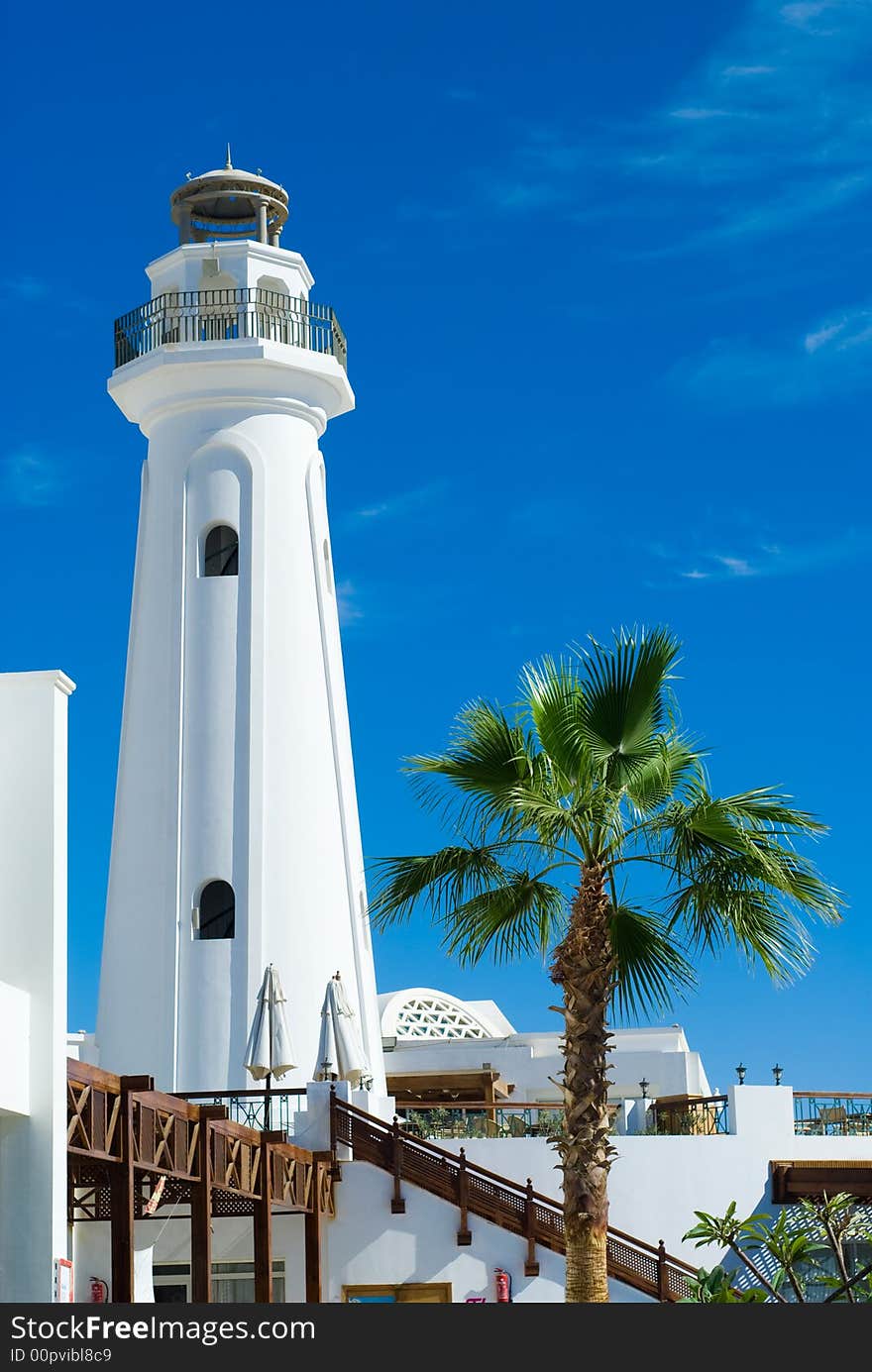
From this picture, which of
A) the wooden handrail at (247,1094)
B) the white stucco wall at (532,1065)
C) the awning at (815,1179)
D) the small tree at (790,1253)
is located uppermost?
the white stucco wall at (532,1065)

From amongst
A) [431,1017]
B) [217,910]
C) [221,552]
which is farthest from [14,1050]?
[431,1017]

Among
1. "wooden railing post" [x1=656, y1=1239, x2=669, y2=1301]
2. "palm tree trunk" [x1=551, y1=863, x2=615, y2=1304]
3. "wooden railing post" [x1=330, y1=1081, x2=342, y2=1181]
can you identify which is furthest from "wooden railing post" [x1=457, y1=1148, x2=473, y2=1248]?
"palm tree trunk" [x1=551, y1=863, x2=615, y2=1304]

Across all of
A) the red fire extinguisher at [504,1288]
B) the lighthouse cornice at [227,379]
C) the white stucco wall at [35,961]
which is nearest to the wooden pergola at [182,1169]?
the white stucco wall at [35,961]

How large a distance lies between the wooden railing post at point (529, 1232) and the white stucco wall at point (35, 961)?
30.4ft

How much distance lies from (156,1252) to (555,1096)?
9211 millimetres

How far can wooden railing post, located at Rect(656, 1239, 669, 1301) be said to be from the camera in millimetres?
24109

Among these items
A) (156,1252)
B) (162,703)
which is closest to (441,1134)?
(156,1252)

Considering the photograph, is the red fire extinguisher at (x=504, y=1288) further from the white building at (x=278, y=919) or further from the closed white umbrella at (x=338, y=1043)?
the closed white umbrella at (x=338, y=1043)

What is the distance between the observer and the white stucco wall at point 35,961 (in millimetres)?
16266

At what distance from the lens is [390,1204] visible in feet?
83.1

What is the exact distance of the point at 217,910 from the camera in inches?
1152

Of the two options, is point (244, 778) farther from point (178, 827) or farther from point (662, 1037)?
point (662, 1037)

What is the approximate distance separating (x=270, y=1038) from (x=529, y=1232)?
13.5ft

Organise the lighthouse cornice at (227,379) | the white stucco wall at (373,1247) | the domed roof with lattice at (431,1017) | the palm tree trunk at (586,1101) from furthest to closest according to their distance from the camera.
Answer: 1. the domed roof with lattice at (431,1017)
2. the lighthouse cornice at (227,379)
3. the white stucco wall at (373,1247)
4. the palm tree trunk at (586,1101)
